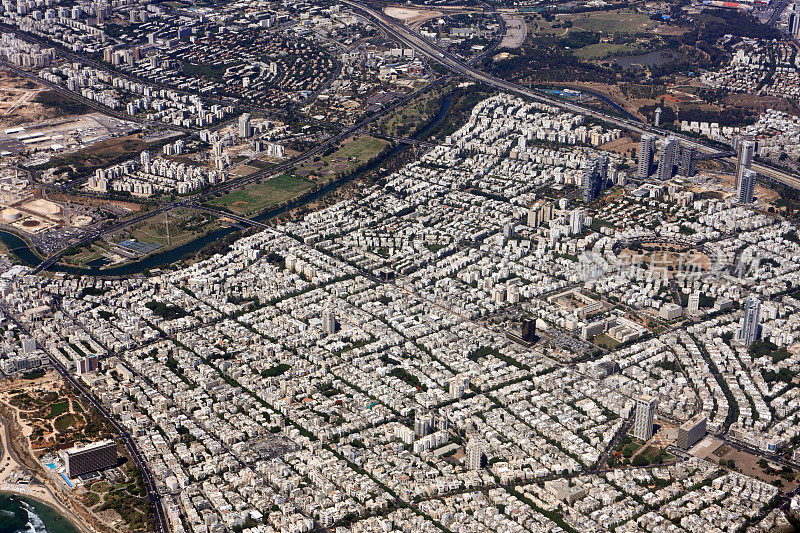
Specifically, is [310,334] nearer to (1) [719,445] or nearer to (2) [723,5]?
(1) [719,445]

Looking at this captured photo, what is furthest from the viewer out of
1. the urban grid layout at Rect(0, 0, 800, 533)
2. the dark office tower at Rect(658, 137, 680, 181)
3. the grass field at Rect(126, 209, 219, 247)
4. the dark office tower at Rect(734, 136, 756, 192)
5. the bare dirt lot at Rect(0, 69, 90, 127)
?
the bare dirt lot at Rect(0, 69, 90, 127)

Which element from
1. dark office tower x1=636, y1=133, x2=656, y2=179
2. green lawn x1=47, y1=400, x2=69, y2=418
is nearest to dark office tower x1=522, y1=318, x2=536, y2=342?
green lawn x1=47, y1=400, x2=69, y2=418

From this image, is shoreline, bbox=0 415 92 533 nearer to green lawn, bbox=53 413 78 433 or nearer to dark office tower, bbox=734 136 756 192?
green lawn, bbox=53 413 78 433

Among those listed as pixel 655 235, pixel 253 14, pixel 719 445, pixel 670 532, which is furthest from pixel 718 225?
pixel 253 14

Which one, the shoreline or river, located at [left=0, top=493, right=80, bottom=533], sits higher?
the shoreline

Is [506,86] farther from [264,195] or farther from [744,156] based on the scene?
[264,195]

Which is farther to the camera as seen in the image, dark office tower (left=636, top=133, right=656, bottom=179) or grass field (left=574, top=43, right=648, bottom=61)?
grass field (left=574, top=43, right=648, bottom=61)

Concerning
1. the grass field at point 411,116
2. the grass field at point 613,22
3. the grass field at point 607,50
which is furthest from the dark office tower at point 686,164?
the grass field at point 613,22
